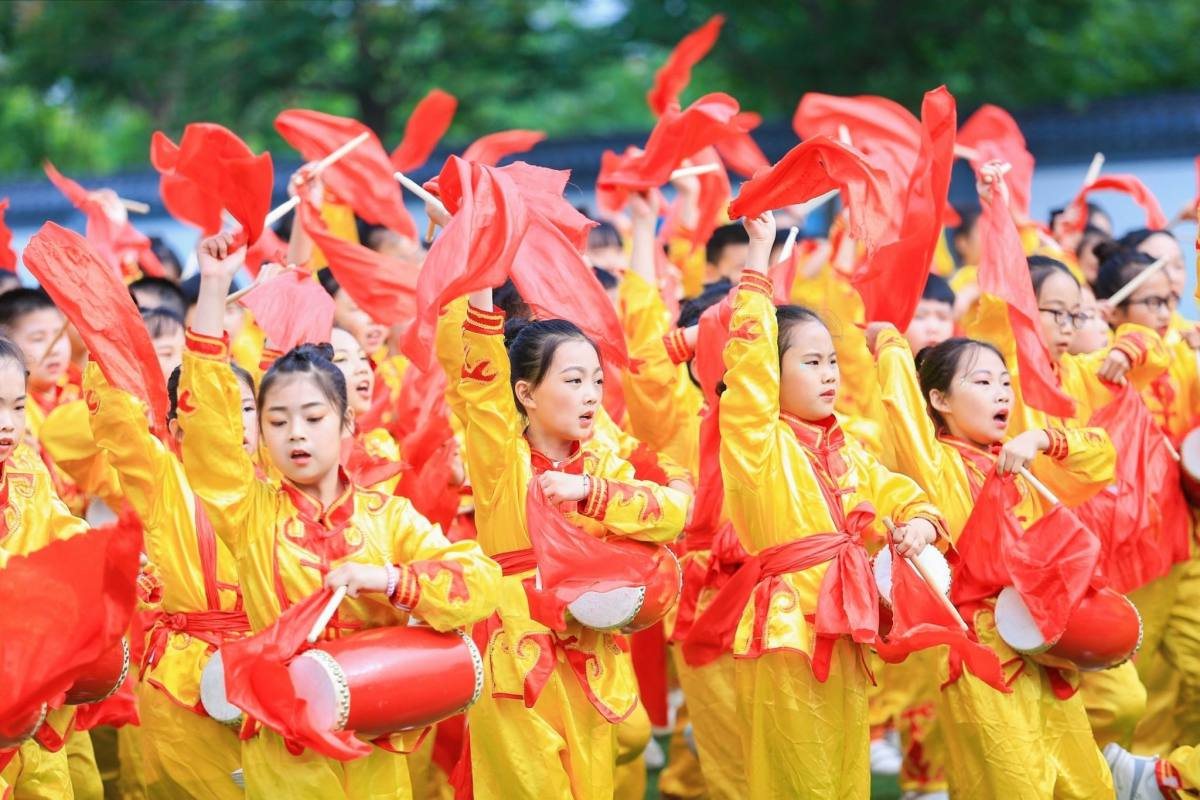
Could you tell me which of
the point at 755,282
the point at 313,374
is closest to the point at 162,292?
the point at 313,374

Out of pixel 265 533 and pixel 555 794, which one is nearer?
pixel 265 533

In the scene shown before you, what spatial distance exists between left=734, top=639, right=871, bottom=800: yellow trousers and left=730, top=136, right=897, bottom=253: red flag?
1.14 meters

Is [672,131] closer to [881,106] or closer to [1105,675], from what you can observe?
[881,106]

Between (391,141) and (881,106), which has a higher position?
(391,141)

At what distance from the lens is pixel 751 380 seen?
173 inches

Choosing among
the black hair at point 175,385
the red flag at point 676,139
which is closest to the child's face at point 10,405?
the black hair at point 175,385

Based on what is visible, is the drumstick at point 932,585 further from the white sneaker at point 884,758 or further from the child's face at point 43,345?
the child's face at point 43,345

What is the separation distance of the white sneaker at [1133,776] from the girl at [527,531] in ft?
4.87

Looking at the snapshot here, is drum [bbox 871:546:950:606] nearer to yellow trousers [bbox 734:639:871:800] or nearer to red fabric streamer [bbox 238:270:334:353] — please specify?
yellow trousers [bbox 734:639:871:800]

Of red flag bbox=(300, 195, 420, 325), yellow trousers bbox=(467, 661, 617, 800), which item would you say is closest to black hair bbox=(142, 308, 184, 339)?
red flag bbox=(300, 195, 420, 325)

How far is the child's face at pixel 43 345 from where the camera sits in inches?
223

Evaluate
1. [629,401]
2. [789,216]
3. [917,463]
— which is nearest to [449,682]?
[917,463]

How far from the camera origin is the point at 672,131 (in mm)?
6246

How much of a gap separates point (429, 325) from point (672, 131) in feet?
7.42
